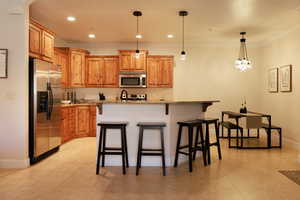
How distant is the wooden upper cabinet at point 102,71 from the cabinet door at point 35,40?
260 cm

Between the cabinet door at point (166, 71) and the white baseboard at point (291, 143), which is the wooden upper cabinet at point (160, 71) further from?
the white baseboard at point (291, 143)

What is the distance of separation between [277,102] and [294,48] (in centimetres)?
144

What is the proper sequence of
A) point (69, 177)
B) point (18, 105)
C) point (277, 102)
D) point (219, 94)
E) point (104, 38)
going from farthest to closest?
point (219, 94)
point (104, 38)
point (277, 102)
point (18, 105)
point (69, 177)

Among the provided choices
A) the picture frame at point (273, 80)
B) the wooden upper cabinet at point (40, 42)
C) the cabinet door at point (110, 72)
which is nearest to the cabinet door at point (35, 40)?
the wooden upper cabinet at point (40, 42)

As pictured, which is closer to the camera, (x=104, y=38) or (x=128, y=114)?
(x=128, y=114)

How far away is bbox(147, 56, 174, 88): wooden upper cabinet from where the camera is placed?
6934 mm

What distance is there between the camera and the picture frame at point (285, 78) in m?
5.48

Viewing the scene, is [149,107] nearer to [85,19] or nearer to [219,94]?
[85,19]

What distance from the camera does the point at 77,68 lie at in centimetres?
679

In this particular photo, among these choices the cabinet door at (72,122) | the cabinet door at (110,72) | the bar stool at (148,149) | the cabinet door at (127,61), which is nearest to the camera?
the bar stool at (148,149)

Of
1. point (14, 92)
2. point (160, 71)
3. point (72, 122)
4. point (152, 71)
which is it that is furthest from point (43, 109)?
point (160, 71)

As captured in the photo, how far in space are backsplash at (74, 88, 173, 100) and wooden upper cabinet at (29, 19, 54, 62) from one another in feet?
7.79

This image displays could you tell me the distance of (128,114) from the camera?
4.03 m

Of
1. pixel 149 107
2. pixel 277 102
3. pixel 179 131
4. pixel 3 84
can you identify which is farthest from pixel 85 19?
pixel 277 102
